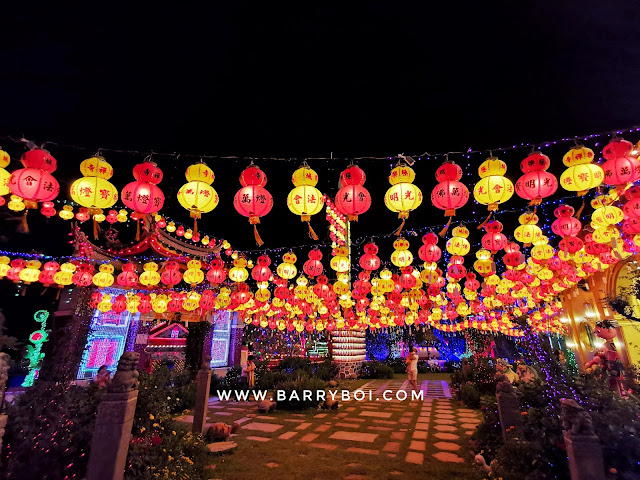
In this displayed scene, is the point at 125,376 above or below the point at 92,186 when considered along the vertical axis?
below

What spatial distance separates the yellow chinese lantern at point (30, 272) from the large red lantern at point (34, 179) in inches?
244

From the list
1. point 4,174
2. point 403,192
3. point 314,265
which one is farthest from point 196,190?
point 314,265

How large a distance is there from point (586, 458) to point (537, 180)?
10.8 feet

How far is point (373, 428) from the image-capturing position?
Answer: 7.34 m

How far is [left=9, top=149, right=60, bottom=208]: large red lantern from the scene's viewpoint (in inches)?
164

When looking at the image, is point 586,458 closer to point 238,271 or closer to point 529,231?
point 529,231

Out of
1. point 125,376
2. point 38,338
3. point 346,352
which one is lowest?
point 346,352

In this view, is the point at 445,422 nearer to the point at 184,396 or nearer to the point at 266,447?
the point at 266,447

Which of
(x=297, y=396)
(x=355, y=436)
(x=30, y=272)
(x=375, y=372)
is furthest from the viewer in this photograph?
(x=375, y=372)

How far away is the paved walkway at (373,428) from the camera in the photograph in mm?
5688

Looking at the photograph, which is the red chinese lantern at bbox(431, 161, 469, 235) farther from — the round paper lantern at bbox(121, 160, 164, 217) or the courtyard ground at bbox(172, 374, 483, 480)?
the round paper lantern at bbox(121, 160, 164, 217)

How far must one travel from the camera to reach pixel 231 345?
18875 mm

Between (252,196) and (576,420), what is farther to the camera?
(252,196)

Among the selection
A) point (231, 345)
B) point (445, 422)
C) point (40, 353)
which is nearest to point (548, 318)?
point (445, 422)
